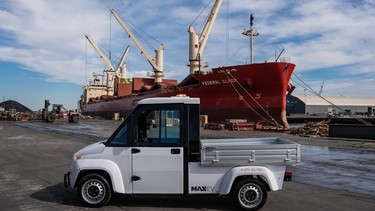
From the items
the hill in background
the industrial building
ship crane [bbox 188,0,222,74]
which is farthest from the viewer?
the hill in background

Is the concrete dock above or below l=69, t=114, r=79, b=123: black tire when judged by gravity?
below

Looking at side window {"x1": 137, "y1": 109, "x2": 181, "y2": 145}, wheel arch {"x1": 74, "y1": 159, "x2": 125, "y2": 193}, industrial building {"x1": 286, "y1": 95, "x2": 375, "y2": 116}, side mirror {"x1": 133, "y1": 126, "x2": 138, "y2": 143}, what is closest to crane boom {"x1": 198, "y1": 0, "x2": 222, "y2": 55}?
side window {"x1": 137, "y1": 109, "x2": 181, "y2": 145}

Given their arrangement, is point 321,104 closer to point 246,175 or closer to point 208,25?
point 208,25

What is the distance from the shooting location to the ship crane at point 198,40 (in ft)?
144

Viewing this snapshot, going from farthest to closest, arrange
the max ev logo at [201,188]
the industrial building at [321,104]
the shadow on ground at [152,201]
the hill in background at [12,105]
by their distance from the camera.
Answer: the hill in background at [12,105] < the industrial building at [321,104] < the shadow on ground at [152,201] < the max ev logo at [201,188]

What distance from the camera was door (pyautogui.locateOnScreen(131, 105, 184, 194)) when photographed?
6.13m

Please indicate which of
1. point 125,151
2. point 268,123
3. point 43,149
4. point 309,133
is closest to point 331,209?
point 125,151

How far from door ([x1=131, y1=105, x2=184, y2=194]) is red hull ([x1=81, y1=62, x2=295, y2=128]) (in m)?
24.4

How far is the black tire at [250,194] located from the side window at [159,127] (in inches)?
50.4

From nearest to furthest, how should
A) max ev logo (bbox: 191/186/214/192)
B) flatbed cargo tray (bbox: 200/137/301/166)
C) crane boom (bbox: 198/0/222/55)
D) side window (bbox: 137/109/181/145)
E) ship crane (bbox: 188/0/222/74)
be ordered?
flatbed cargo tray (bbox: 200/137/301/166) → max ev logo (bbox: 191/186/214/192) → side window (bbox: 137/109/181/145) → ship crane (bbox: 188/0/222/74) → crane boom (bbox: 198/0/222/55)

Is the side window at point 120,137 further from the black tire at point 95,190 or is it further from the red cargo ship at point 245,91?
the red cargo ship at point 245,91

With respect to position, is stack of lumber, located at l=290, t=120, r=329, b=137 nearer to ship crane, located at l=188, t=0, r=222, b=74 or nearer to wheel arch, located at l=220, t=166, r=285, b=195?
wheel arch, located at l=220, t=166, r=285, b=195

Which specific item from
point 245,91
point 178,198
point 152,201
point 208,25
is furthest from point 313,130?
point 208,25

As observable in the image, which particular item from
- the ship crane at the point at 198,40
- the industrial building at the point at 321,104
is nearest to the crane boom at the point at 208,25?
the ship crane at the point at 198,40
